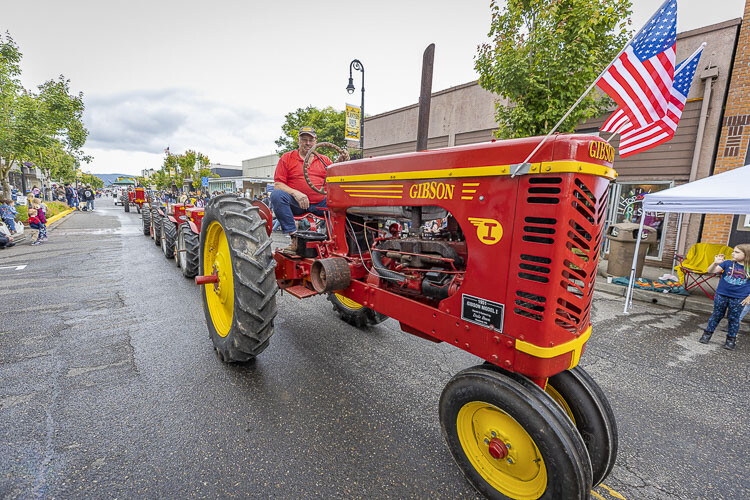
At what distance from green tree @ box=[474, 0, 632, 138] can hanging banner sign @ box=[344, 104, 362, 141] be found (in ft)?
17.4

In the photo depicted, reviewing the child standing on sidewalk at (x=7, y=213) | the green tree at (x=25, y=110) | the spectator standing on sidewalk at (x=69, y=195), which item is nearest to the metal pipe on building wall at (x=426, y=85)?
the child standing on sidewalk at (x=7, y=213)

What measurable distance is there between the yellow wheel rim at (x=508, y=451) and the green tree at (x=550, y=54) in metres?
6.01

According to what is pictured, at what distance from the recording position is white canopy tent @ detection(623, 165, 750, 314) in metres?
4.38

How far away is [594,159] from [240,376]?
2736 millimetres

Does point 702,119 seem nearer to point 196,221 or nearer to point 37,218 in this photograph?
point 196,221

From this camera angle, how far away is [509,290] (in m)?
1.56

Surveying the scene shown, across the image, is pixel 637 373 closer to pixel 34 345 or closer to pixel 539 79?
pixel 539 79

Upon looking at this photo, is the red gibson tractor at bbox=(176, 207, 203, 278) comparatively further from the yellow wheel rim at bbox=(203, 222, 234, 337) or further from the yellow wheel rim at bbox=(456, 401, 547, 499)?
the yellow wheel rim at bbox=(456, 401, 547, 499)

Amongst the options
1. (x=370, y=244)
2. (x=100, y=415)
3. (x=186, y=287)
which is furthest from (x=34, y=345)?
(x=370, y=244)

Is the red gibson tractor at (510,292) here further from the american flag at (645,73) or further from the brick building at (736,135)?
the brick building at (736,135)

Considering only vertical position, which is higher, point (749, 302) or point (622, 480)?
point (749, 302)

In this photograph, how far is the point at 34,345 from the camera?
316cm

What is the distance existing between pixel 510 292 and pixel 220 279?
248 cm

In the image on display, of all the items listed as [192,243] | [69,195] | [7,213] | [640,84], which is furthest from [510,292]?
[69,195]
